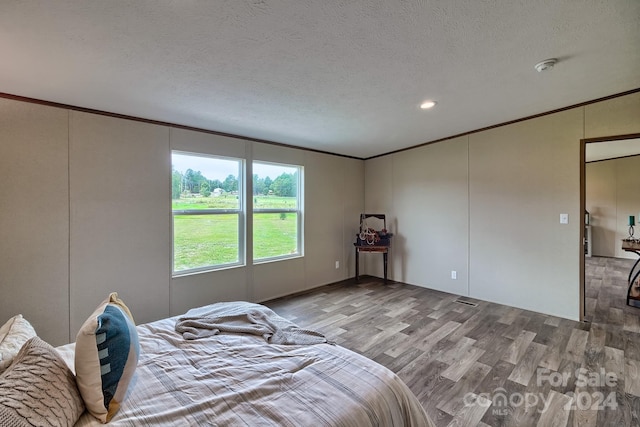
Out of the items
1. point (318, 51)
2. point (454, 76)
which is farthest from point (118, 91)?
point (454, 76)

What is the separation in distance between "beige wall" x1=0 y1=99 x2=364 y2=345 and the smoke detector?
3.27m

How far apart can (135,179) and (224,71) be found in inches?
65.9

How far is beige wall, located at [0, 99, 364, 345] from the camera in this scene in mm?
2416

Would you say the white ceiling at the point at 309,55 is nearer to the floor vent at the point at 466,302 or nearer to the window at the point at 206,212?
the window at the point at 206,212

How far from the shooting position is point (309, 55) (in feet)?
→ 6.60

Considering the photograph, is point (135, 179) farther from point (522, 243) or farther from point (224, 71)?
point (522, 243)

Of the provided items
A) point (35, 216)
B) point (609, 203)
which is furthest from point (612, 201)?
point (35, 216)

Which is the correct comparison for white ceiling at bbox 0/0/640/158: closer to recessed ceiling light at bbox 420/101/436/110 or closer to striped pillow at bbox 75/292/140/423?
recessed ceiling light at bbox 420/101/436/110

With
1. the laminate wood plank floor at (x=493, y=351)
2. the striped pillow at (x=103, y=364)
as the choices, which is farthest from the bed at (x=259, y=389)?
the laminate wood plank floor at (x=493, y=351)

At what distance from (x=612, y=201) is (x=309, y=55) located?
30.2 ft

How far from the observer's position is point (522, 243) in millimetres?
3746

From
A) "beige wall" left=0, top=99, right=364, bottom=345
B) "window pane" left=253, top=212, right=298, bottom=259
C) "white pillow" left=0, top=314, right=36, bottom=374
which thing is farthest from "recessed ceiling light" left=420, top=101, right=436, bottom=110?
"white pillow" left=0, top=314, right=36, bottom=374

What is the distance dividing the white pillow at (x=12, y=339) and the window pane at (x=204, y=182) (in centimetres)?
206

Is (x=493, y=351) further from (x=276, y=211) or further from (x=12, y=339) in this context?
(x=12, y=339)
